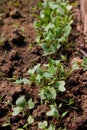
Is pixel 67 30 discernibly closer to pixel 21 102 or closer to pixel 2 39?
pixel 2 39

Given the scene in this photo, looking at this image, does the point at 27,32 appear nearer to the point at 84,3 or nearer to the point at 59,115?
the point at 84,3

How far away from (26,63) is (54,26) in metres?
0.42

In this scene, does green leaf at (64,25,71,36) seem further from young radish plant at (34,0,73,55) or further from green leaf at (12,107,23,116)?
green leaf at (12,107,23,116)

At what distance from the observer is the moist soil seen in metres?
2.59

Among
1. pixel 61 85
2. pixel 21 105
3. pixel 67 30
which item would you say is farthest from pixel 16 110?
pixel 67 30

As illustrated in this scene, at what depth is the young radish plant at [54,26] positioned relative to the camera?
3.14m

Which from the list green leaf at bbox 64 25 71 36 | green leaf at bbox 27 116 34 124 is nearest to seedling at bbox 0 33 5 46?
green leaf at bbox 64 25 71 36

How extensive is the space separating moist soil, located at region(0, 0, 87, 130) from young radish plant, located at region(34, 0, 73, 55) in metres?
0.10

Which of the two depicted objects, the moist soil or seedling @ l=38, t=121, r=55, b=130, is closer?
seedling @ l=38, t=121, r=55, b=130

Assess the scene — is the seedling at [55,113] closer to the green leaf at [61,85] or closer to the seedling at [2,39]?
the green leaf at [61,85]

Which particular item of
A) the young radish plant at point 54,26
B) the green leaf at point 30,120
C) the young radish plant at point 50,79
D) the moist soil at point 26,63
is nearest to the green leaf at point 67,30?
the young radish plant at point 54,26

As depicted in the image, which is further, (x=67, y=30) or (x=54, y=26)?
(x=54, y=26)

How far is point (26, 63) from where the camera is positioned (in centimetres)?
318

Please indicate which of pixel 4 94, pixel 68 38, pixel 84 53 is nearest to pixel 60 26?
pixel 68 38
